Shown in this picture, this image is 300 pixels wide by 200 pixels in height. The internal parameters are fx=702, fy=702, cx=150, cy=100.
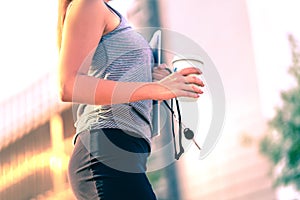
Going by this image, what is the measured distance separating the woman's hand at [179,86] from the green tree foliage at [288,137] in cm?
453

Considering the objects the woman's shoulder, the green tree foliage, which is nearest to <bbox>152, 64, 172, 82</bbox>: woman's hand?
the woman's shoulder

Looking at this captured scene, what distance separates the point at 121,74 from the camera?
0.98m

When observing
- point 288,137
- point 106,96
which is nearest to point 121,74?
point 106,96

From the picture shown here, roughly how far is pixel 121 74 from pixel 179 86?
10cm

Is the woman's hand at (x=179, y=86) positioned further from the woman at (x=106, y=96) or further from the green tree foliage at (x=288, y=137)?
the green tree foliage at (x=288, y=137)

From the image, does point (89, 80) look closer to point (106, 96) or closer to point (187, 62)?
point (106, 96)

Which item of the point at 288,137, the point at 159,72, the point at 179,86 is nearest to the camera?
the point at 179,86

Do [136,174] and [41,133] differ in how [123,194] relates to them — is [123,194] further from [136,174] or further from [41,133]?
[41,133]

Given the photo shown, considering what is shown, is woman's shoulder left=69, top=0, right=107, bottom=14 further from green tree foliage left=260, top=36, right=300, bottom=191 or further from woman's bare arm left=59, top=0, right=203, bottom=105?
green tree foliage left=260, top=36, right=300, bottom=191

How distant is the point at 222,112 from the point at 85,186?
25 centimetres

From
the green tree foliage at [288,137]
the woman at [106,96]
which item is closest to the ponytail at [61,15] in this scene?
the woman at [106,96]

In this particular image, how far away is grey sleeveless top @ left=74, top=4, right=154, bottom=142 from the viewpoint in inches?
37.8

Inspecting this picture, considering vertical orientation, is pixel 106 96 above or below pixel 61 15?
below

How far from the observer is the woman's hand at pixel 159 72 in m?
1.02
